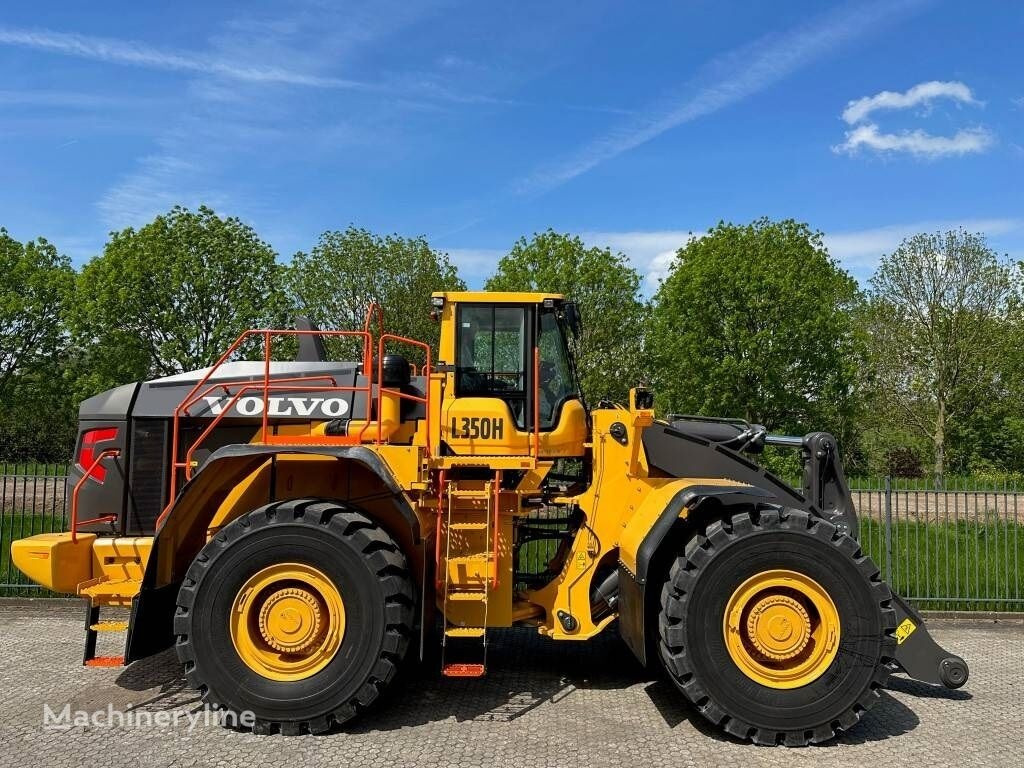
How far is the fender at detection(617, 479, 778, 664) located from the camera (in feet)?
16.8

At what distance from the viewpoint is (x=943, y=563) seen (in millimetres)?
10875

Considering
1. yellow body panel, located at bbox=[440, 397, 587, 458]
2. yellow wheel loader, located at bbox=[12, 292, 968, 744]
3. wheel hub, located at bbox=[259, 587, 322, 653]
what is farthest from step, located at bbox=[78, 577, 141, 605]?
yellow body panel, located at bbox=[440, 397, 587, 458]

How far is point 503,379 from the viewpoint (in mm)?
5809

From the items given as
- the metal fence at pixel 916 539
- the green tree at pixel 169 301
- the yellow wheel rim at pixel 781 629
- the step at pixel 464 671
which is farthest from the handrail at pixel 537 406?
the green tree at pixel 169 301

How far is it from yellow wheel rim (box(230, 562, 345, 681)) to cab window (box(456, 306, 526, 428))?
1814mm

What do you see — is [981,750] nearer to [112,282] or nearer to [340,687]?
[340,687]

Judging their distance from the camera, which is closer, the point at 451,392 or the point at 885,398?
the point at 451,392

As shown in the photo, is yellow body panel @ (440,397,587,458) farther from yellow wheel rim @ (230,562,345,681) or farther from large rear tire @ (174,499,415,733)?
yellow wheel rim @ (230,562,345,681)

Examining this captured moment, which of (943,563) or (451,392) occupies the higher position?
(451,392)

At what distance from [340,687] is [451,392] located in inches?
87.8

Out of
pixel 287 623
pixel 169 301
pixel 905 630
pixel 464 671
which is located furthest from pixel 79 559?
pixel 169 301

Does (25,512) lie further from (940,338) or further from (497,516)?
(940,338)

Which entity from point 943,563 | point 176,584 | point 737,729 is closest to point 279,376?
point 176,584

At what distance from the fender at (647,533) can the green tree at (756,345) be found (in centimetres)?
1646
